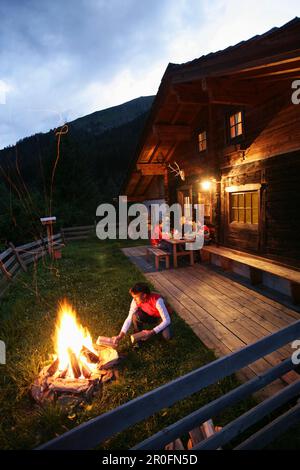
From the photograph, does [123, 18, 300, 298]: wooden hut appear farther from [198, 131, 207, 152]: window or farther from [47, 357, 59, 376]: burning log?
[47, 357, 59, 376]: burning log

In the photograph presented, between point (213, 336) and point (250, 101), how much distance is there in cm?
560

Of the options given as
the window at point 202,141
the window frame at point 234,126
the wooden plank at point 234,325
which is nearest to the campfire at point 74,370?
the wooden plank at point 234,325

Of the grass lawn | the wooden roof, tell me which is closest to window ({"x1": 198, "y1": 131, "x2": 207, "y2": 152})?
the wooden roof

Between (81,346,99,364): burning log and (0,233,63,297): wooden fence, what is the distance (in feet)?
15.2

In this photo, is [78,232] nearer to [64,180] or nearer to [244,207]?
[64,180]

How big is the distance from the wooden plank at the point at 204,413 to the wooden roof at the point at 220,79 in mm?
4479

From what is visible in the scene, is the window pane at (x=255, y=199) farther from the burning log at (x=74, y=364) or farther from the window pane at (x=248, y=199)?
the burning log at (x=74, y=364)

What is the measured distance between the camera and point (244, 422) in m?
2.23

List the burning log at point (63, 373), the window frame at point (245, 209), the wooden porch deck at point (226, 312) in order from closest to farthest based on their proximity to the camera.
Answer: the burning log at point (63, 373)
the wooden porch deck at point (226, 312)
the window frame at point (245, 209)

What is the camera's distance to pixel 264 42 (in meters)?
4.33

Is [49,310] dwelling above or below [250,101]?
below

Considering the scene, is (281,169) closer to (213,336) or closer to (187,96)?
(187,96)

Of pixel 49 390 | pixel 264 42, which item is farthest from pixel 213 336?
pixel 264 42

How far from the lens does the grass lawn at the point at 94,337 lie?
290 cm
